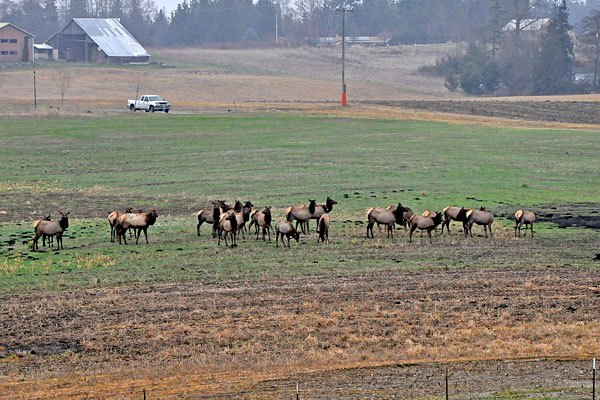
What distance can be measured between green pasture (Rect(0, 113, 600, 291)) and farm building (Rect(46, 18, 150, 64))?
63336mm

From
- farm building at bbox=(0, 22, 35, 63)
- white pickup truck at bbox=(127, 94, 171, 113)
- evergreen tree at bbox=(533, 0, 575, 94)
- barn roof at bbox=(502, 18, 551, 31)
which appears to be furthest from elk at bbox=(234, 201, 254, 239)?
barn roof at bbox=(502, 18, 551, 31)

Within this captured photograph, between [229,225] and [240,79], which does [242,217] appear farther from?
[240,79]

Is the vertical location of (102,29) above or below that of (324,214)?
above

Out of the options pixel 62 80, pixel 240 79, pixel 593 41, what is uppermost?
pixel 593 41

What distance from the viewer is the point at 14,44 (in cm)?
13738

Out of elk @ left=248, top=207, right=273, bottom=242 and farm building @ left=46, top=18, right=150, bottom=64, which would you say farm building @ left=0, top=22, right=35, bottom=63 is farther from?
elk @ left=248, top=207, right=273, bottom=242

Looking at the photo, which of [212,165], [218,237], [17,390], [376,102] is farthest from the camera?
[376,102]

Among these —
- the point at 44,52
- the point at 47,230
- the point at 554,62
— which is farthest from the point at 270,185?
the point at 44,52

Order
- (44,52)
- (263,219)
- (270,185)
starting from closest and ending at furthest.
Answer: (263,219), (270,185), (44,52)

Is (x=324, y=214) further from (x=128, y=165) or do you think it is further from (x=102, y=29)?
(x=102, y=29)

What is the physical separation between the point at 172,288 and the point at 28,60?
118321 millimetres

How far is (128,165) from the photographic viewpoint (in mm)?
55969

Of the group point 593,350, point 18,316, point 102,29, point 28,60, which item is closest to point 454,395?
point 593,350

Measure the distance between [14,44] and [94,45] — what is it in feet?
39.0
